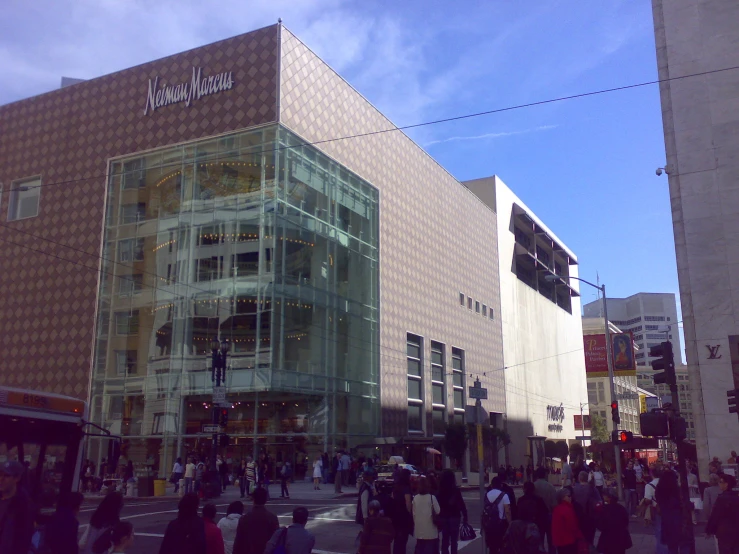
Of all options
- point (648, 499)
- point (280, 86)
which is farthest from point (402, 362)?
point (648, 499)

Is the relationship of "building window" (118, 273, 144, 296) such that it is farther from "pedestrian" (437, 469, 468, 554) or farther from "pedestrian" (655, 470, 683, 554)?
"pedestrian" (655, 470, 683, 554)

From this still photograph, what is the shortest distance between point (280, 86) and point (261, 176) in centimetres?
516

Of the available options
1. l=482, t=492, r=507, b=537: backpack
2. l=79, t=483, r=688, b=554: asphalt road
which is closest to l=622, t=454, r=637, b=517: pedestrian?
l=79, t=483, r=688, b=554: asphalt road

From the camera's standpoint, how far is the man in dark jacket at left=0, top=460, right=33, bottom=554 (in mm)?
6559

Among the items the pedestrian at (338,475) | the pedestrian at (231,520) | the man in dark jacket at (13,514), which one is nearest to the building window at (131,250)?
the pedestrian at (338,475)

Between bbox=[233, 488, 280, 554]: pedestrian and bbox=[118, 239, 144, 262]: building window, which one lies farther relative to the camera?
bbox=[118, 239, 144, 262]: building window

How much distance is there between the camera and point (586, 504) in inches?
501

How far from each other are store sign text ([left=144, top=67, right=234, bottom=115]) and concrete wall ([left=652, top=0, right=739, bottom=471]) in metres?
24.6

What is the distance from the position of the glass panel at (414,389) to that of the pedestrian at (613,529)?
139 feet

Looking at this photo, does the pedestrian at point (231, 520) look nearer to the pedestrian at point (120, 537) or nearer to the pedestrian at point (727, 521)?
the pedestrian at point (120, 537)

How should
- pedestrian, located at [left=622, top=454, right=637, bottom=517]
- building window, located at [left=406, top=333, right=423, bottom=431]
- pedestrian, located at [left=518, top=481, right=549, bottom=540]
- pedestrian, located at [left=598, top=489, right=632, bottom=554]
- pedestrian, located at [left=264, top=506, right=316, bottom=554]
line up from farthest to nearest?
1. building window, located at [left=406, top=333, right=423, bottom=431]
2. pedestrian, located at [left=622, top=454, right=637, bottom=517]
3. pedestrian, located at [left=518, top=481, right=549, bottom=540]
4. pedestrian, located at [left=598, top=489, right=632, bottom=554]
5. pedestrian, located at [left=264, top=506, right=316, bottom=554]

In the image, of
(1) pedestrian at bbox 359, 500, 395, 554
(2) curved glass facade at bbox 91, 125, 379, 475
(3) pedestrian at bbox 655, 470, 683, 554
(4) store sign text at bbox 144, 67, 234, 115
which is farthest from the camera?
(4) store sign text at bbox 144, 67, 234, 115

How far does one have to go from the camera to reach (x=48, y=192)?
46.5m

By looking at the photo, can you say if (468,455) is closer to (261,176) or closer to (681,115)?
(261,176)
